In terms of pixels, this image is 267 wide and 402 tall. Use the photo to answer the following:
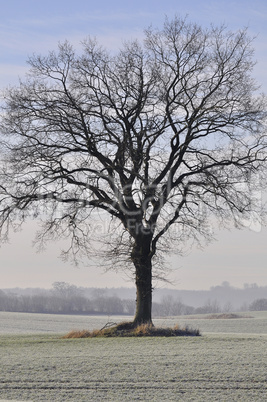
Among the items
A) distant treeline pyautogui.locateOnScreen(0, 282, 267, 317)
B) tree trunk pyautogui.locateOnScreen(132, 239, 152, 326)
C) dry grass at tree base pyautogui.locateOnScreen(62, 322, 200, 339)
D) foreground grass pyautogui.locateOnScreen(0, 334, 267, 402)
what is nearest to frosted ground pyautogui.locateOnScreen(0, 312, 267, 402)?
foreground grass pyautogui.locateOnScreen(0, 334, 267, 402)

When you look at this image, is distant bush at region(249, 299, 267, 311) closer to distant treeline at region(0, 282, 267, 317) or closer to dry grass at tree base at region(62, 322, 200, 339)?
distant treeline at region(0, 282, 267, 317)

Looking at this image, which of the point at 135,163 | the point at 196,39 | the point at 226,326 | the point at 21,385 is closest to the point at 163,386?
the point at 21,385

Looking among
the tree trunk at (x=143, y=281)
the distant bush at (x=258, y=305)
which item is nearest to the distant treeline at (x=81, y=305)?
the distant bush at (x=258, y=305)

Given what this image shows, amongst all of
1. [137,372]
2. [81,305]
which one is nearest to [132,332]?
[137,372]

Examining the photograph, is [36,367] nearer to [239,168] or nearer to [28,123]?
[28,123]

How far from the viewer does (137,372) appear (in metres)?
12.4

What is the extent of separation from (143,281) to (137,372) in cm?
1029

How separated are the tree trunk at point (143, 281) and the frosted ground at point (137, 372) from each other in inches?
213

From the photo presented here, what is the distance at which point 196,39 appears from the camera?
2284cm

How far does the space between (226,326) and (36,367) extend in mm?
29204

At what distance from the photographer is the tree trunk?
2258cm

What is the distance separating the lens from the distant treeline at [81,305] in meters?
72.8

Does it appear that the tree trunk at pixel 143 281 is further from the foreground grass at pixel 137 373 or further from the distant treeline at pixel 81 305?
the distant treeline at pixel 81 305

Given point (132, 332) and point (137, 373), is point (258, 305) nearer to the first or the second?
point (132, 332)
